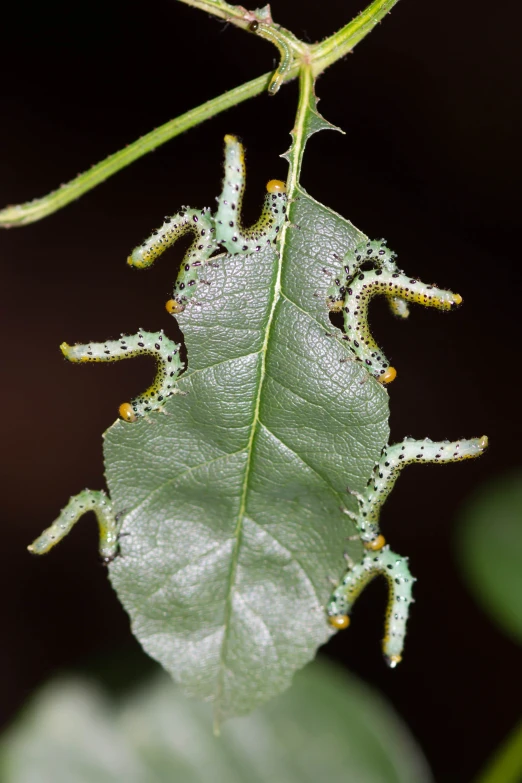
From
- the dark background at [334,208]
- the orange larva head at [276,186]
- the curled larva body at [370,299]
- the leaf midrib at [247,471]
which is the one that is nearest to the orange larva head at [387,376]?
the curled larva body at [370,299]

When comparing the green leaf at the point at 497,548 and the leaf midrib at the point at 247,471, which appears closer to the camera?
the leaf midrib at the point at 247,471

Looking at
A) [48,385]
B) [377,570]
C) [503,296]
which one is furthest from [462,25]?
[377,570]

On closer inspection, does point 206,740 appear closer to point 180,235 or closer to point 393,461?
point 393,461

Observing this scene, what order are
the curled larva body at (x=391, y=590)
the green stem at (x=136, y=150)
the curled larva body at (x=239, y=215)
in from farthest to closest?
the curled larva body at (x=391, y=590) < the curled larva body at (x=239, y=215) < the green stem at (x=136, y=150)

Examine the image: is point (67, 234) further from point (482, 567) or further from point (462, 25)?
point (482, 567)

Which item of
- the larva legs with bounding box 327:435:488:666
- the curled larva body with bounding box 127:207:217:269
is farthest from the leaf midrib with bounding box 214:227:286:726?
the larva legs with bounding box 327:435:488:666

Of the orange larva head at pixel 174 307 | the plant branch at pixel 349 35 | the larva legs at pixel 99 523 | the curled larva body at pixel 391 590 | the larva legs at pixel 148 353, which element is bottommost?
the larva legs at pixel 99 523

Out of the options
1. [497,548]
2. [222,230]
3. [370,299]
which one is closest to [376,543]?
[370,299]

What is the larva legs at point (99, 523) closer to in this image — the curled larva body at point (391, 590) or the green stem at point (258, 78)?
the curled larva body at point (391, 590)
